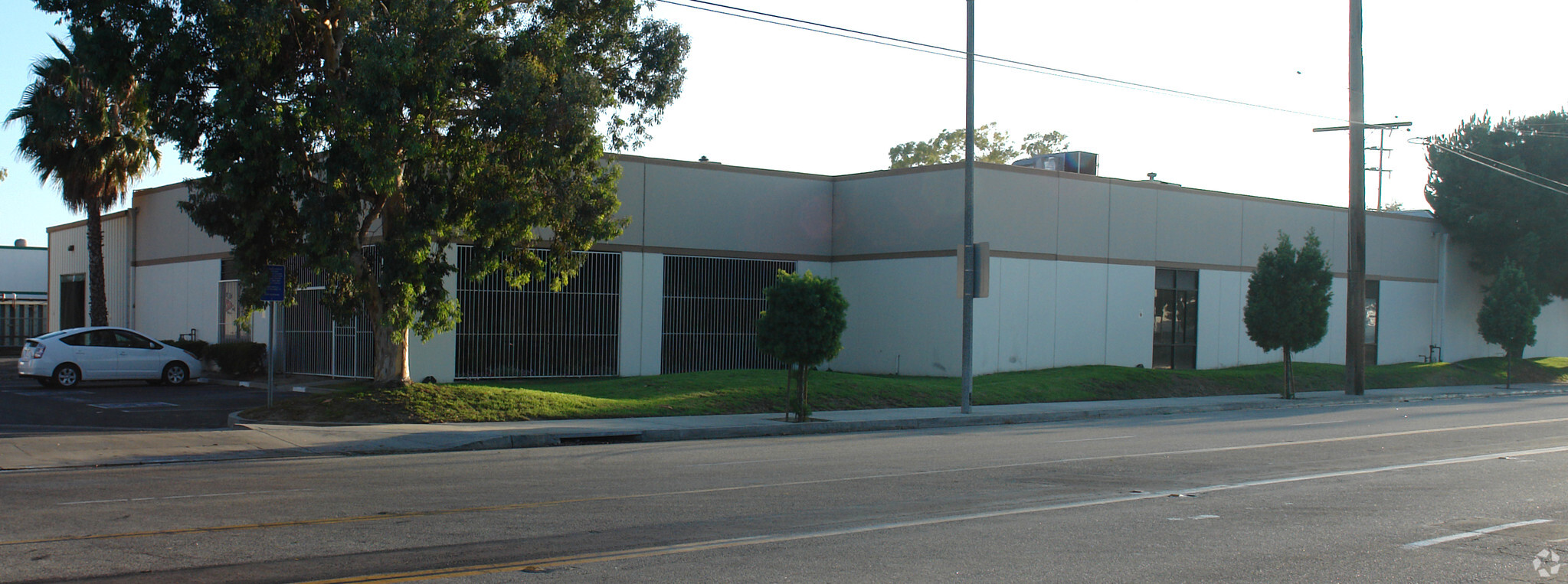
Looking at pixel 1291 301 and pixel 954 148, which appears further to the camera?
pixel 954 148

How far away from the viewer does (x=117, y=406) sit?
21109 millimetres

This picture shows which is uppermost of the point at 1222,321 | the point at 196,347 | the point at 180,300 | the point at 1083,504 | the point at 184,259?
the point at 184,259

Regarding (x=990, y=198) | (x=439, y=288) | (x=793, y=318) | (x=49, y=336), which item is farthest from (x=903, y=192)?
(x=49, y=336)

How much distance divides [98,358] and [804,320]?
57.7ft

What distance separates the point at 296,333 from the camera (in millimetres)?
28594

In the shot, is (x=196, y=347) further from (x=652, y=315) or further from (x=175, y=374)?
(x=652, y=315)

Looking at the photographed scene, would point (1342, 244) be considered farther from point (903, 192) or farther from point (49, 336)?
point (49, 336)

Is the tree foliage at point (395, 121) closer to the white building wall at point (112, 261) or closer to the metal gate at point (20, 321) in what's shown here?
the white building wall at point (112, 261)

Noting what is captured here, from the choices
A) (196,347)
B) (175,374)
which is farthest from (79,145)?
(175,374)

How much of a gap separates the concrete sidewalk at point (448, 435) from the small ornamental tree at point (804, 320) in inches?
48.5

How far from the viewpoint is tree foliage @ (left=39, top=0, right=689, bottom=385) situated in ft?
55.5

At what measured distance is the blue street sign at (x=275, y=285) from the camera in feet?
60.8

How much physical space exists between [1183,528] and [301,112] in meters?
14.6

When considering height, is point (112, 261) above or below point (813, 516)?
above
